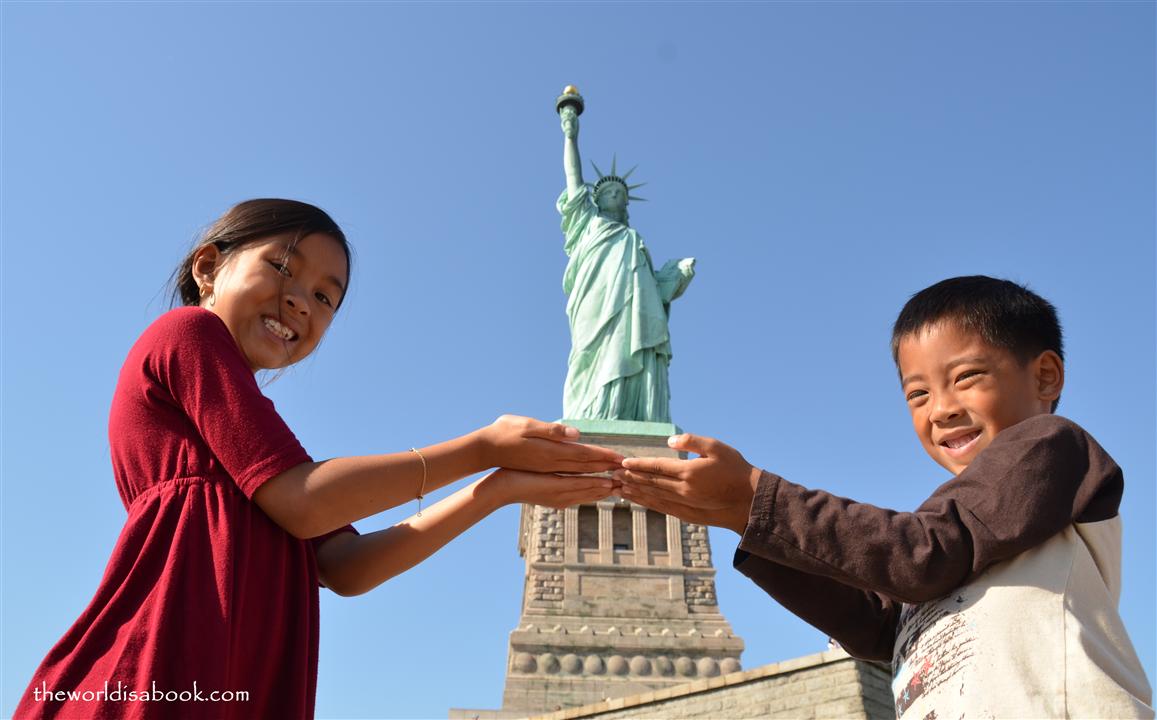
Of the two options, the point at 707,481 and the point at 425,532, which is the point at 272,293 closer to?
the point at 425,532

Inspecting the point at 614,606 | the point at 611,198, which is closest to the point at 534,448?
the point at 614,606

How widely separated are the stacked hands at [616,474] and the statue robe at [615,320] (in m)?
16.1

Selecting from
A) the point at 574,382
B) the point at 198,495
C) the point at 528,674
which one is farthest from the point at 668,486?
the point at 574,382

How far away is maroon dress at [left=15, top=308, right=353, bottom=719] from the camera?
172 cm

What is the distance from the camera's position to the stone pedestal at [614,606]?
15492mm

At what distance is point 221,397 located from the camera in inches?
77.3

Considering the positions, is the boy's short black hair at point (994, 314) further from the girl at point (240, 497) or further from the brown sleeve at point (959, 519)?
the girl at point (240, 497)

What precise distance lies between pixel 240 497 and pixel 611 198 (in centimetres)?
2004

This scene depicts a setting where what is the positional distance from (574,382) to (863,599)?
1736cm

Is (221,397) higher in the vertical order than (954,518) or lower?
higher

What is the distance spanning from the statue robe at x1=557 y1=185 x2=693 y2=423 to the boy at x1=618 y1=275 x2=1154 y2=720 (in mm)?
16361

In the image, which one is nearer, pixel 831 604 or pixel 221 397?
pixel 221 397

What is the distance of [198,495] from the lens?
192 cm

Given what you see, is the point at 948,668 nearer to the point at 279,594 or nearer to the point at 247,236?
the point at 279,594
